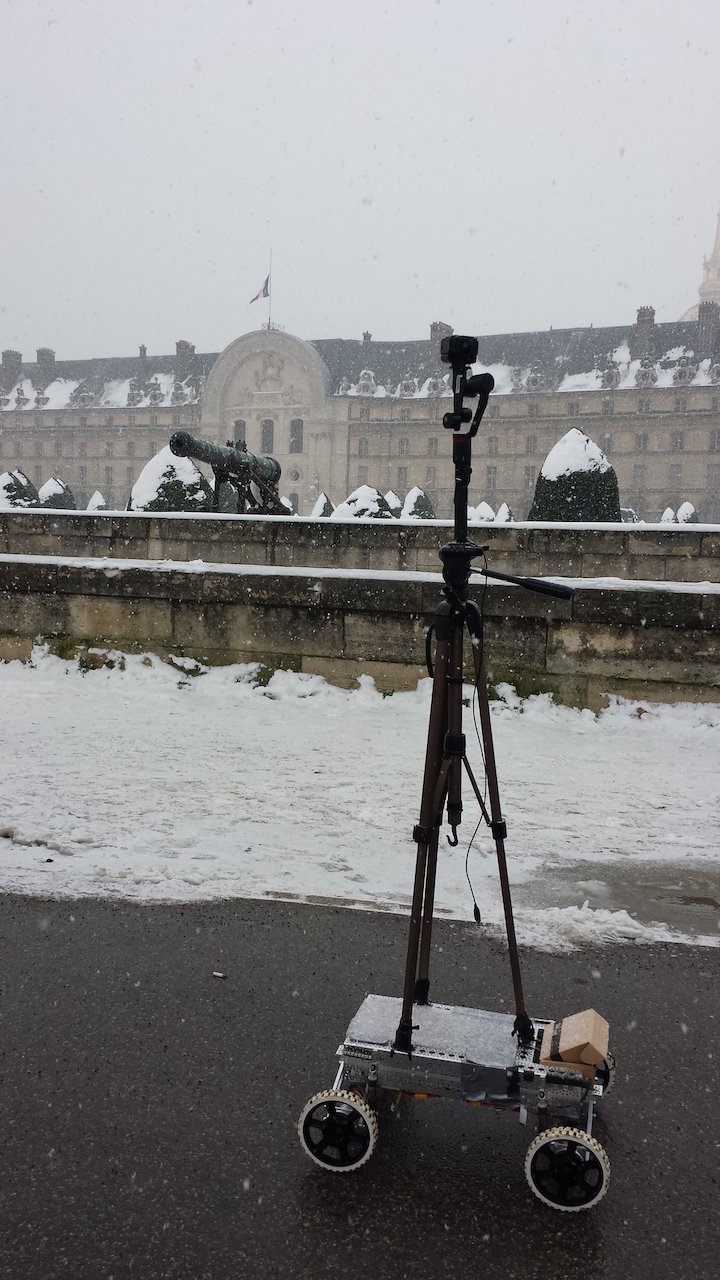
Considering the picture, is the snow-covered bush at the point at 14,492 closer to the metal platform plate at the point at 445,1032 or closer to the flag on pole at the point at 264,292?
the metal platform plate at the point at 445,1032

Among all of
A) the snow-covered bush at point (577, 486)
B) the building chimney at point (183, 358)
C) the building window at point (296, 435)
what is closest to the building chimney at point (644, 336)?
the building window at point (296, 435)

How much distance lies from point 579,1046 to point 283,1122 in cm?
77

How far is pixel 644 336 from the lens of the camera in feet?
210

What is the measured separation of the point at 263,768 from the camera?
5184 millimetres

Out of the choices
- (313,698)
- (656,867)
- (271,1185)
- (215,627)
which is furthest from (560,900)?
(215,627)

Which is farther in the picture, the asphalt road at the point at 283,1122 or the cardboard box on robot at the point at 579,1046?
the cardboard box on robot at the point at 579,1046

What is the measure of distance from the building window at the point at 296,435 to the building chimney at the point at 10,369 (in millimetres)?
31227

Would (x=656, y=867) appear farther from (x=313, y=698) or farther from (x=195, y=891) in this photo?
(x=313, y=698)

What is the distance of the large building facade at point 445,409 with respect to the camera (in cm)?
6188

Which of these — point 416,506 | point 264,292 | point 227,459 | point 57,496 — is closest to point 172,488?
point 227,459

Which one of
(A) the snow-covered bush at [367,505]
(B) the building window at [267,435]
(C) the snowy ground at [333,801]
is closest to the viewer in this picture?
(C) the snowy ground at [333,801]

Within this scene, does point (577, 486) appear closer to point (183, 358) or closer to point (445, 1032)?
point (445, 1032)

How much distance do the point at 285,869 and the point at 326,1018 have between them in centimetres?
111

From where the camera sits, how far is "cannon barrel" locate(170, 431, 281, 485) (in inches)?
432
